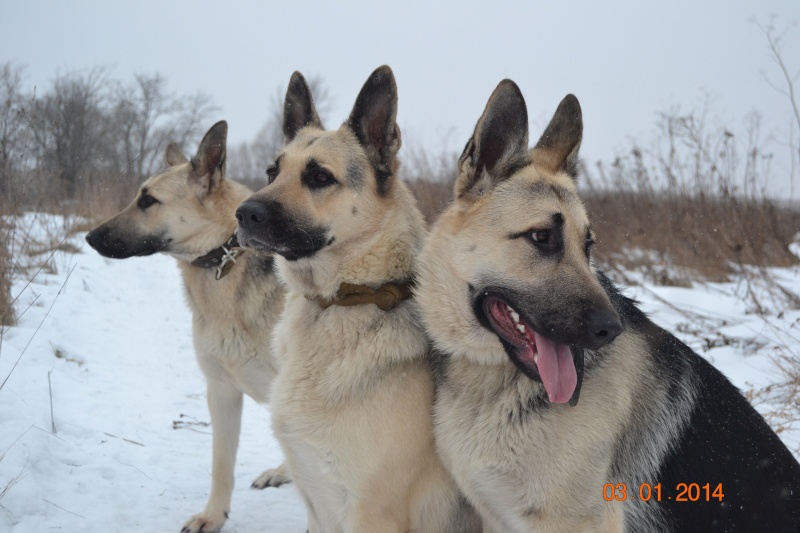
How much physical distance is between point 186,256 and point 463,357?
2.58 m

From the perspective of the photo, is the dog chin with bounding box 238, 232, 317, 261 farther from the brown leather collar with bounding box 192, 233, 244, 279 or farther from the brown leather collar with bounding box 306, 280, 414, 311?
the brown leather collar with bounding box 192, 233, 244, 279

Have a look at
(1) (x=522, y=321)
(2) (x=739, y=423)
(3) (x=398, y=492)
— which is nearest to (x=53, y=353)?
(3) (x=398, y=492)

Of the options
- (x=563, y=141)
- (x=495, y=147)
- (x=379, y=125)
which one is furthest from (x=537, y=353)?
(x=379, y=125)

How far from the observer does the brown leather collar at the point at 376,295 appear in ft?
9.00

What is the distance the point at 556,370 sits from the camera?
2.24m

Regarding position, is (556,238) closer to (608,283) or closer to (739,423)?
(608,283)

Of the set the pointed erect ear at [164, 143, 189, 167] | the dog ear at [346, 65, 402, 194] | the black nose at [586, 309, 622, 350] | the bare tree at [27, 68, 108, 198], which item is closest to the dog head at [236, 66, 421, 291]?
the dog ear at [346, 65, 402, 194]

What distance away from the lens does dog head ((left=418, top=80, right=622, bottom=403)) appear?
2.22 m

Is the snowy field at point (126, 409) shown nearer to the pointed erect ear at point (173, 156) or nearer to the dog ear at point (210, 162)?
the dog ear at point (210, 162)

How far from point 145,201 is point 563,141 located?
3.17 meters

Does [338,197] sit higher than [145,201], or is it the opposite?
[338,197]

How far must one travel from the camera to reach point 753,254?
22.7ft

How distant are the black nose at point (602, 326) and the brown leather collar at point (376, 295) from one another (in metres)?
0.89
